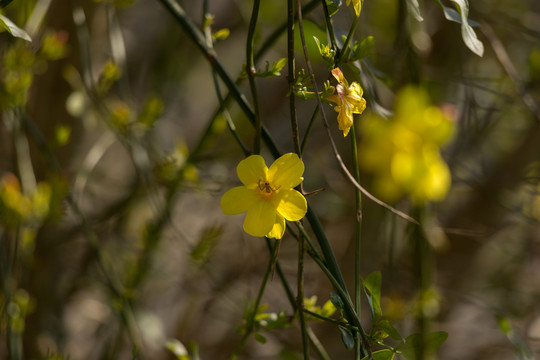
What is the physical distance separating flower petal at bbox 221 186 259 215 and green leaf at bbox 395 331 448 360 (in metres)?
0.19

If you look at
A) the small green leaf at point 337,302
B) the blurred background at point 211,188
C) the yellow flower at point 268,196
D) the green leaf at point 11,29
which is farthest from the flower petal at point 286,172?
the blurred background at point 211,188

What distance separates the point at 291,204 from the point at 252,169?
2.0 inches

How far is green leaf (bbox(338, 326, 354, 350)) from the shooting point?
45 centimetres

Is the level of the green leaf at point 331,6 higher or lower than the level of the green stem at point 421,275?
higher

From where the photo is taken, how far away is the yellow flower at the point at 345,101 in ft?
1.42

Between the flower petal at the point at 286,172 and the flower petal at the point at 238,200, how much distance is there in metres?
0.03

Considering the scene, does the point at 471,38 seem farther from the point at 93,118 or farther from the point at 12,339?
the point at 93,118

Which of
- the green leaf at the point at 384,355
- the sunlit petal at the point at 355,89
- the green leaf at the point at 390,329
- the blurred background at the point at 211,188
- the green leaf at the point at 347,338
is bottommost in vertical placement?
the blurred background at the point at 211,188

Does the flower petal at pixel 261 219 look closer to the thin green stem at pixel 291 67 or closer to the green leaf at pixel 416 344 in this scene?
the thin green stem at pixel 291 67

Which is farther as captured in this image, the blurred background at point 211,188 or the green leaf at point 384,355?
the blurred background at point 211,188

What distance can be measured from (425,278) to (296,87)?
0.85 feet

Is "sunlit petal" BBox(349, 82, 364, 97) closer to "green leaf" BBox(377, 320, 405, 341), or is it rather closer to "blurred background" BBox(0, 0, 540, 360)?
"green leaf" BBox(377, 320, 405, 341)

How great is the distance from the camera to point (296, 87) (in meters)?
0.43


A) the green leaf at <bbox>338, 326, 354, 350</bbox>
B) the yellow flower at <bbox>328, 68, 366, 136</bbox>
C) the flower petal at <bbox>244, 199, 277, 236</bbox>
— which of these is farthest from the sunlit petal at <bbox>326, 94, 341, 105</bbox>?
the green leaf at <bbox>338, 326, 354, 350</bbox>
